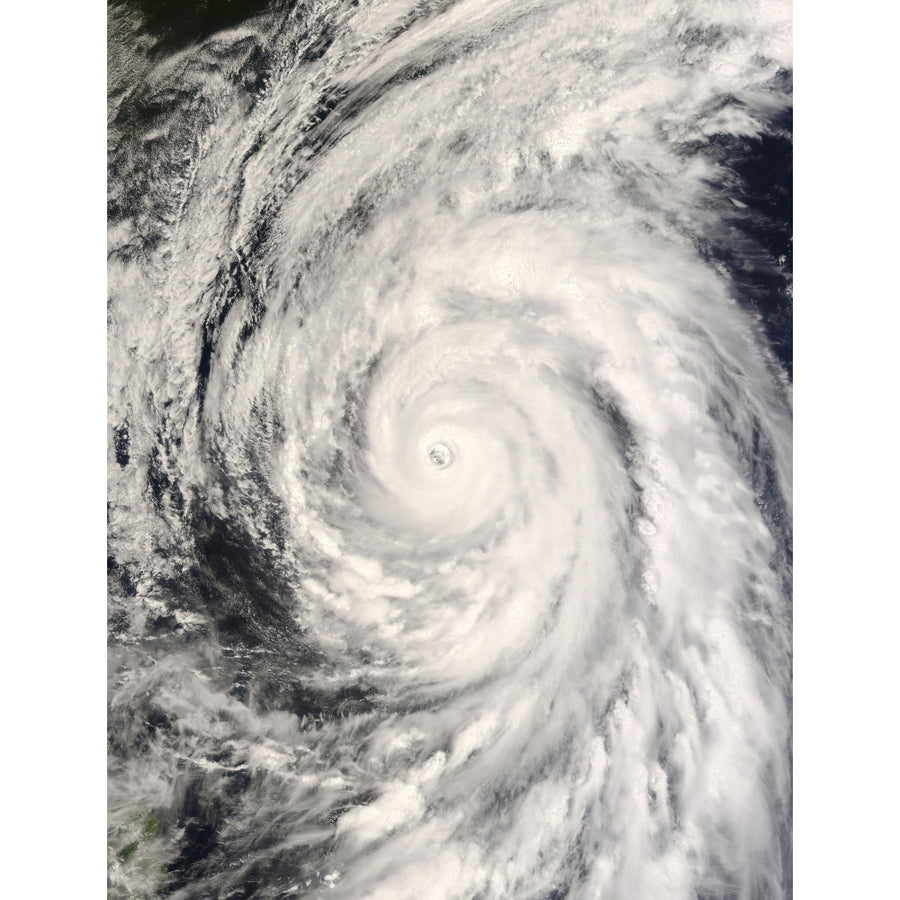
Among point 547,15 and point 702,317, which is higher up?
point 547,15

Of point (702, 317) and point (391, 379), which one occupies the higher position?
point (702, 317)

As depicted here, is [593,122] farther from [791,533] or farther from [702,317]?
[791,533]

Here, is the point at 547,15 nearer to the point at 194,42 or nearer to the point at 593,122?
the point at 593,122
